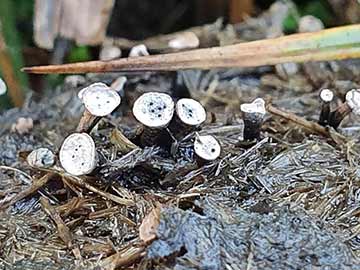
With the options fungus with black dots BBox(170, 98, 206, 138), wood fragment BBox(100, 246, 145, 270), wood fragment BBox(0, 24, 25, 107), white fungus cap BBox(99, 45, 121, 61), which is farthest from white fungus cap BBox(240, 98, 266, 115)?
wood fragment BBox(0, 24, 25, 107)

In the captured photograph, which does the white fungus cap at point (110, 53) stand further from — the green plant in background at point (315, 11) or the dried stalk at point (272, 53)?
the green plant in background at point (315, 11)

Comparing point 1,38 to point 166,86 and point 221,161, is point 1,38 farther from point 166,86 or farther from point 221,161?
point 221,161

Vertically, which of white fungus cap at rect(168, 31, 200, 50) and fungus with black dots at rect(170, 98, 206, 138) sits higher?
fungus with black dots at rect(170, 98, 206, 138)

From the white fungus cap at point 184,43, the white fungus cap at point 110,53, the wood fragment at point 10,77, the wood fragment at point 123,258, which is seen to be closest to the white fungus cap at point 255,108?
the wood fragment at point 123,258

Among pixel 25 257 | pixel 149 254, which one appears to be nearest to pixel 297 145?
pixel 149 254

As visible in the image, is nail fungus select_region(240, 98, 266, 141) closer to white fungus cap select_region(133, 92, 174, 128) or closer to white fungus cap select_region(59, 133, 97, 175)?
white fungus cap select_region(133, 92, 174, 128)
